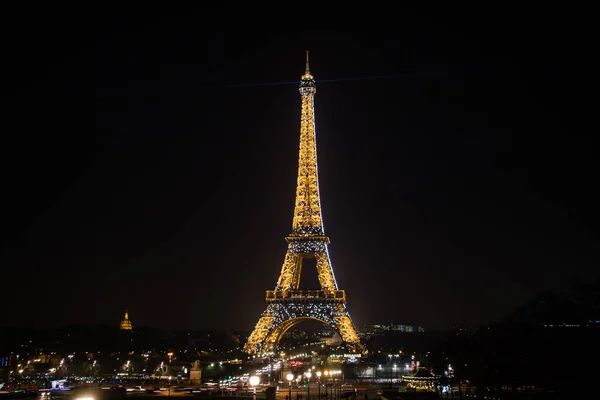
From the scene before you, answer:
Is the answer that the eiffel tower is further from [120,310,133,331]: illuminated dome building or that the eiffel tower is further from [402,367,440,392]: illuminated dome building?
[120,310,133,331]: illuminated dome building

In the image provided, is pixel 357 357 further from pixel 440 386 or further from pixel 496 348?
pixel 496 348

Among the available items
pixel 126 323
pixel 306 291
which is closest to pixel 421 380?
pixel 306 291

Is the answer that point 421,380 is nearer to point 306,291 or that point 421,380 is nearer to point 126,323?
point 306,291

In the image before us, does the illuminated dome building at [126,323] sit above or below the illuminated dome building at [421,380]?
above

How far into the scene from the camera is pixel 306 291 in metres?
72.2

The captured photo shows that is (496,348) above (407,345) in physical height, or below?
below

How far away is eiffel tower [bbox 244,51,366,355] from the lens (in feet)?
235

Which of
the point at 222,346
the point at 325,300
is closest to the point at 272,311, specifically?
the point at 325,300

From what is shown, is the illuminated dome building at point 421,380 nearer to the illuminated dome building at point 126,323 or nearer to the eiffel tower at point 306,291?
the eiffel tower at point 306,291

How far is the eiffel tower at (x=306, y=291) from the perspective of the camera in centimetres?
7150

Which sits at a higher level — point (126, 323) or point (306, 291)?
point (126, 323)

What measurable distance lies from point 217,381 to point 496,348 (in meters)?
22.2

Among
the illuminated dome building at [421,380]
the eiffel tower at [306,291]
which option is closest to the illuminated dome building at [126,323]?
the eiffel tower at [306,291]

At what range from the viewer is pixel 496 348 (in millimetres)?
40562
